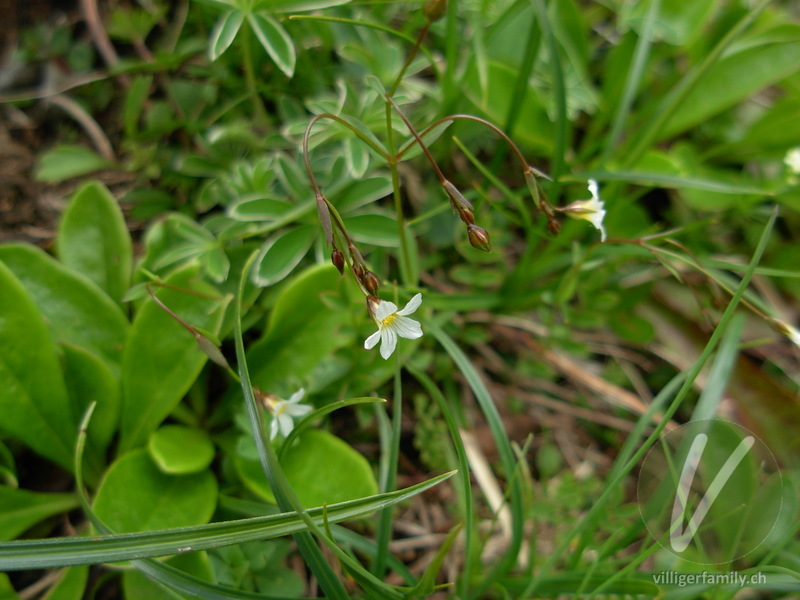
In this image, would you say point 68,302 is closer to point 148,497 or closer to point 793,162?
point 148,497

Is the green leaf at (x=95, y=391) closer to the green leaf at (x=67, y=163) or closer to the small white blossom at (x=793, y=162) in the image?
the green leaf at (x=67, y=163)

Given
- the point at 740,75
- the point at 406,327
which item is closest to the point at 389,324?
the point at 406,327

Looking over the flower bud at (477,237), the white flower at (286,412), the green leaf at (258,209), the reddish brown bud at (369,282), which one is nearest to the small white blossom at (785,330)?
the flower bud at (477,237)

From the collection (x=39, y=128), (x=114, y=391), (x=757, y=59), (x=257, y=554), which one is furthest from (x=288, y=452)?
(x=757, y=59)

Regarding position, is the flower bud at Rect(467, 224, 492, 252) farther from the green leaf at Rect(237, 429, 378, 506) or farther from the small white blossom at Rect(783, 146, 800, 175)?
the small white blossom at Rect(783, 146, 800, 175)

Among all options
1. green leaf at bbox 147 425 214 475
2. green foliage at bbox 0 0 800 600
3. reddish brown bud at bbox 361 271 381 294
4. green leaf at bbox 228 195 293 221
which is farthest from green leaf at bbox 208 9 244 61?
green leaf at bbox 147 425 214 475
